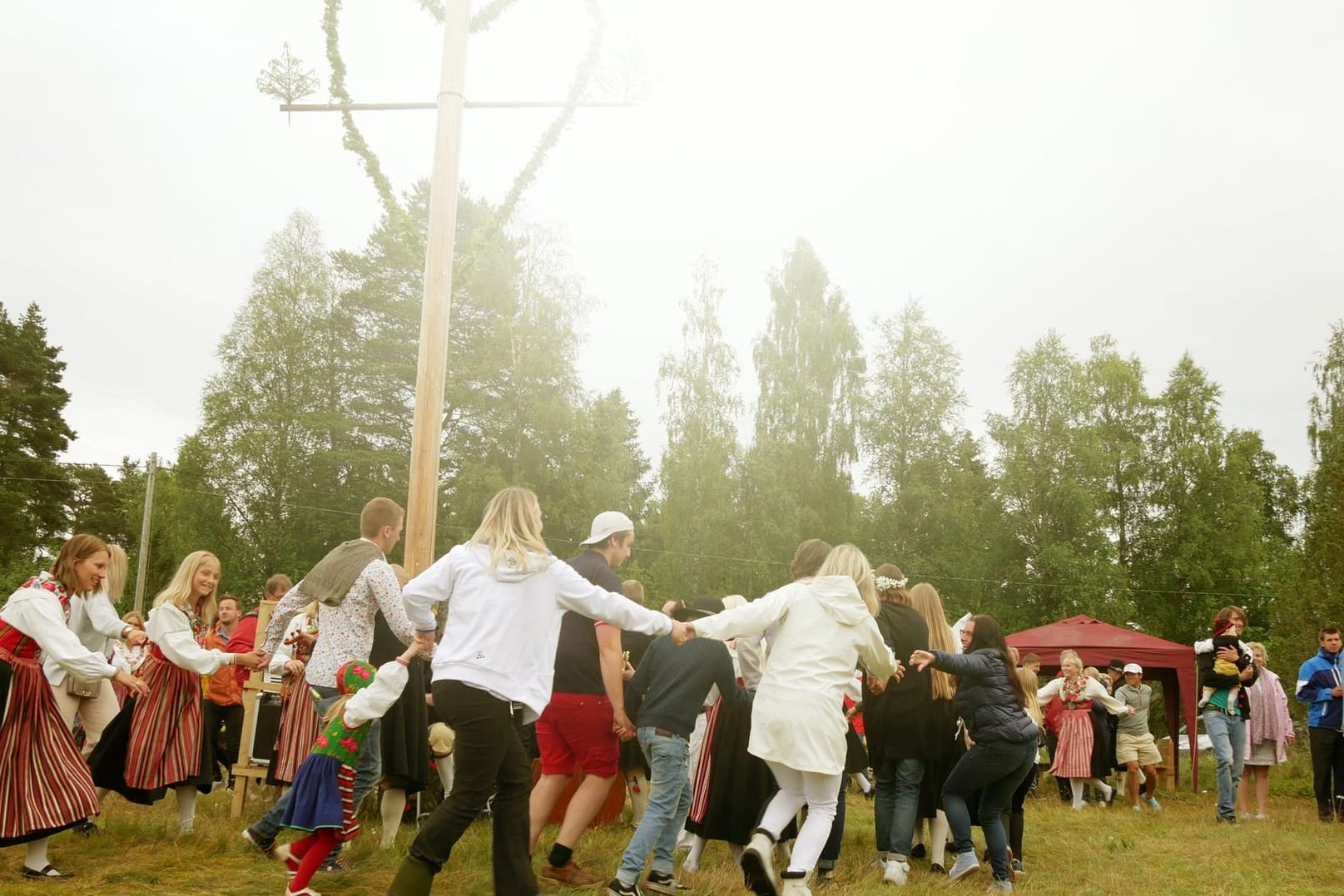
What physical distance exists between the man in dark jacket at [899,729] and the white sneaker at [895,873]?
52 millimetres

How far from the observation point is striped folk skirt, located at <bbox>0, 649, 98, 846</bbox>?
520cm

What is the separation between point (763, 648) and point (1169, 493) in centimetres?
3424

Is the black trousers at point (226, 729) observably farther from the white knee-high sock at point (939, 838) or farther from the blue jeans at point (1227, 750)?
the blue jeans at point (1227, 750)

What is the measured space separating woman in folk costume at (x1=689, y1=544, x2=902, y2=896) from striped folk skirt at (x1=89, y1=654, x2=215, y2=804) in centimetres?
333

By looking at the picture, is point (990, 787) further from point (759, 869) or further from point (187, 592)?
point (187, 592)

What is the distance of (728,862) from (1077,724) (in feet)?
27.4

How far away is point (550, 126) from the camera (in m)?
9.30

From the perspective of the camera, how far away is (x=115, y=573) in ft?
20.5

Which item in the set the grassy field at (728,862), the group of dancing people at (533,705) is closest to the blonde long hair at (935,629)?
the group of dancing people at (533,705)

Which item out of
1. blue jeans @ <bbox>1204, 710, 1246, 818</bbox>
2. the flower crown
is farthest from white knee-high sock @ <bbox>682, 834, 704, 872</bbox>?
blue jeans @ <bbox>1204, 710, 1246, 818</bbox>

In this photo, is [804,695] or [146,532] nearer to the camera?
[804,695]

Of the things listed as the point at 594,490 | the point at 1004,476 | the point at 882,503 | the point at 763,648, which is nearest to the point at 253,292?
the point at 594,490

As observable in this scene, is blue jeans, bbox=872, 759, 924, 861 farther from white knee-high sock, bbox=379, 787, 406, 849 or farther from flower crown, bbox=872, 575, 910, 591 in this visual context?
white knee-high sock, bbox=379, 787, 406, 849

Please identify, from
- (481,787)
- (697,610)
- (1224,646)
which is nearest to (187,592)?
(481,787)
